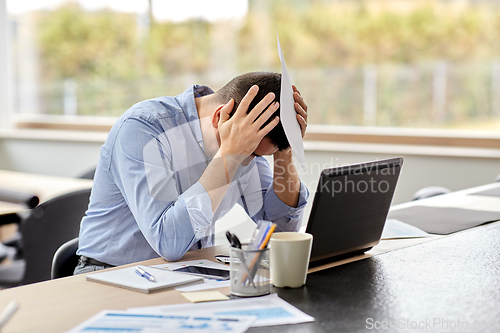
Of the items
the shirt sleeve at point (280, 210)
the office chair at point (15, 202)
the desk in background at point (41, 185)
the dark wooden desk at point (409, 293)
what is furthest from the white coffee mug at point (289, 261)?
the desk in background at point (41, 185)

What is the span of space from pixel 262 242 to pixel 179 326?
22 cm

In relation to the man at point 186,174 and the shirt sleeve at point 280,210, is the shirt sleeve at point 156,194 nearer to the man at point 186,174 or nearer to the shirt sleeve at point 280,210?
the man at point 186,174

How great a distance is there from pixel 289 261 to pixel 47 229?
A: 1.06 metres

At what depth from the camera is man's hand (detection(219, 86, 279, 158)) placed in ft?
3.60

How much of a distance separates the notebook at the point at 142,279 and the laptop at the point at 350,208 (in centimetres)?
26

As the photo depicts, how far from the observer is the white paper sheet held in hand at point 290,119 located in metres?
1.06

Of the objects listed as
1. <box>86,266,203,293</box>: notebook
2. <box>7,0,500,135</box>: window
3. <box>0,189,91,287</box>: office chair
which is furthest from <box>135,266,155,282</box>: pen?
<box>7,0,500,135</box>: window

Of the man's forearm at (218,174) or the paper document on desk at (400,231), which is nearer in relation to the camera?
the man's forearm at (218,174)

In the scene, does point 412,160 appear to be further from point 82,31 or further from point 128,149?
point 82,31

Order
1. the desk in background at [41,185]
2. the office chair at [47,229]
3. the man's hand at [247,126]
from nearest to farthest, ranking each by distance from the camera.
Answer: the man's hand at [247,126] < the office chair at [47,229] < the desk in background at [41,185]

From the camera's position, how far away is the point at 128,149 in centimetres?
116

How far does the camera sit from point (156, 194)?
3.65 ft

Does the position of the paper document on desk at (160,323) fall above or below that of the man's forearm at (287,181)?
below

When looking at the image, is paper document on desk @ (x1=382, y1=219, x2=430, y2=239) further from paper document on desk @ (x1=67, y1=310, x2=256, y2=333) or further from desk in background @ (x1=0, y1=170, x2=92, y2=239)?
desk in background @ (x1=0, y1=170, x2=92, y2=239)
